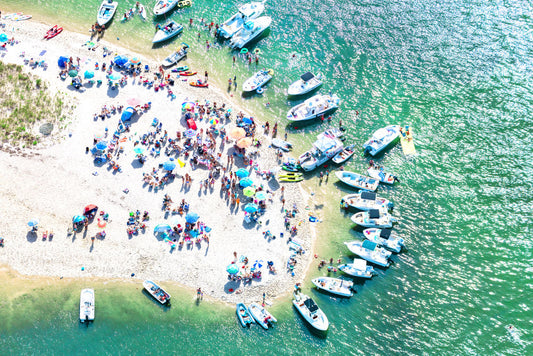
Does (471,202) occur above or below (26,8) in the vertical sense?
below

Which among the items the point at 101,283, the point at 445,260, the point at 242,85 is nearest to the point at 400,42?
the point at 242,85

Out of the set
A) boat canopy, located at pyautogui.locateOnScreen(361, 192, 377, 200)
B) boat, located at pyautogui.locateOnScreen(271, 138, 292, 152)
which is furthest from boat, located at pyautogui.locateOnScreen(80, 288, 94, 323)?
boat canopy, located at pyautogui.locateOnScreen(361, 192, 377, 200)

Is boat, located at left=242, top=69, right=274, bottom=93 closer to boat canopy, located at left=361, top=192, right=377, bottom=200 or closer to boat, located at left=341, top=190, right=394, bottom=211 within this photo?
boat, located at left=341, top=190, right=394, bottom=211

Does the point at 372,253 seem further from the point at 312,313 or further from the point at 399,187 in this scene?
the point at 399,187

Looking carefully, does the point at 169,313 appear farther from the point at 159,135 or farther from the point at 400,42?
the point at 400,42

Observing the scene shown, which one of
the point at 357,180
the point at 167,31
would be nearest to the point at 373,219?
the point at 357,180
